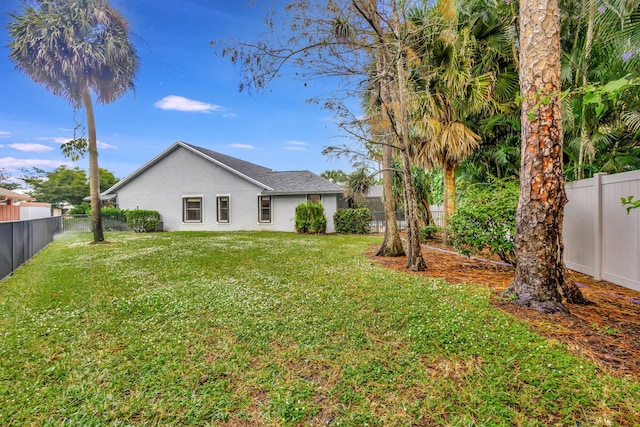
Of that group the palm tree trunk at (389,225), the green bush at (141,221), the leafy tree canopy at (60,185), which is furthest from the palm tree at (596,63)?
the leafy tree canopy at (60,185)

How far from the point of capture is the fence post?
4.59 meters

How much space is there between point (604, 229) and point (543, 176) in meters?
2.14

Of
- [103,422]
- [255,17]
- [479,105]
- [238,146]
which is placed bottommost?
[103,422]

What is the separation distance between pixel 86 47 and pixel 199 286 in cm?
1126

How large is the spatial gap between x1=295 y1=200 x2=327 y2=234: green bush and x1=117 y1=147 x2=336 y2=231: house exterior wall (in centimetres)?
82

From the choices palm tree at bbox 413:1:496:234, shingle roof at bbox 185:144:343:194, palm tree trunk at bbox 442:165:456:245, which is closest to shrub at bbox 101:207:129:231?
shingle roof at bbox 185:144:343:194

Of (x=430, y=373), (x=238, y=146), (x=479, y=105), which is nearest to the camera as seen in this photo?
(x=430, y=373)

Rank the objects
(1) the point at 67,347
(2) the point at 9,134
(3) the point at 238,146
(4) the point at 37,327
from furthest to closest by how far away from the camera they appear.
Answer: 1. (3) the point at 238,146
2. (2) the point at 9,134
3. (4) the point at 37,327
4. (1) the point at 67,347

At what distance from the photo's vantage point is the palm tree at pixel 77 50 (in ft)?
34.8

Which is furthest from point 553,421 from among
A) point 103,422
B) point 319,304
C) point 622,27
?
point 622,27

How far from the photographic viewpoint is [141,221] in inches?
691

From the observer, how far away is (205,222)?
17.9m

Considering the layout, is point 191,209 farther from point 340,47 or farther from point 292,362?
point 292,362

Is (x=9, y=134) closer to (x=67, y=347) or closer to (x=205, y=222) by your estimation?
(x=205, y=222)
